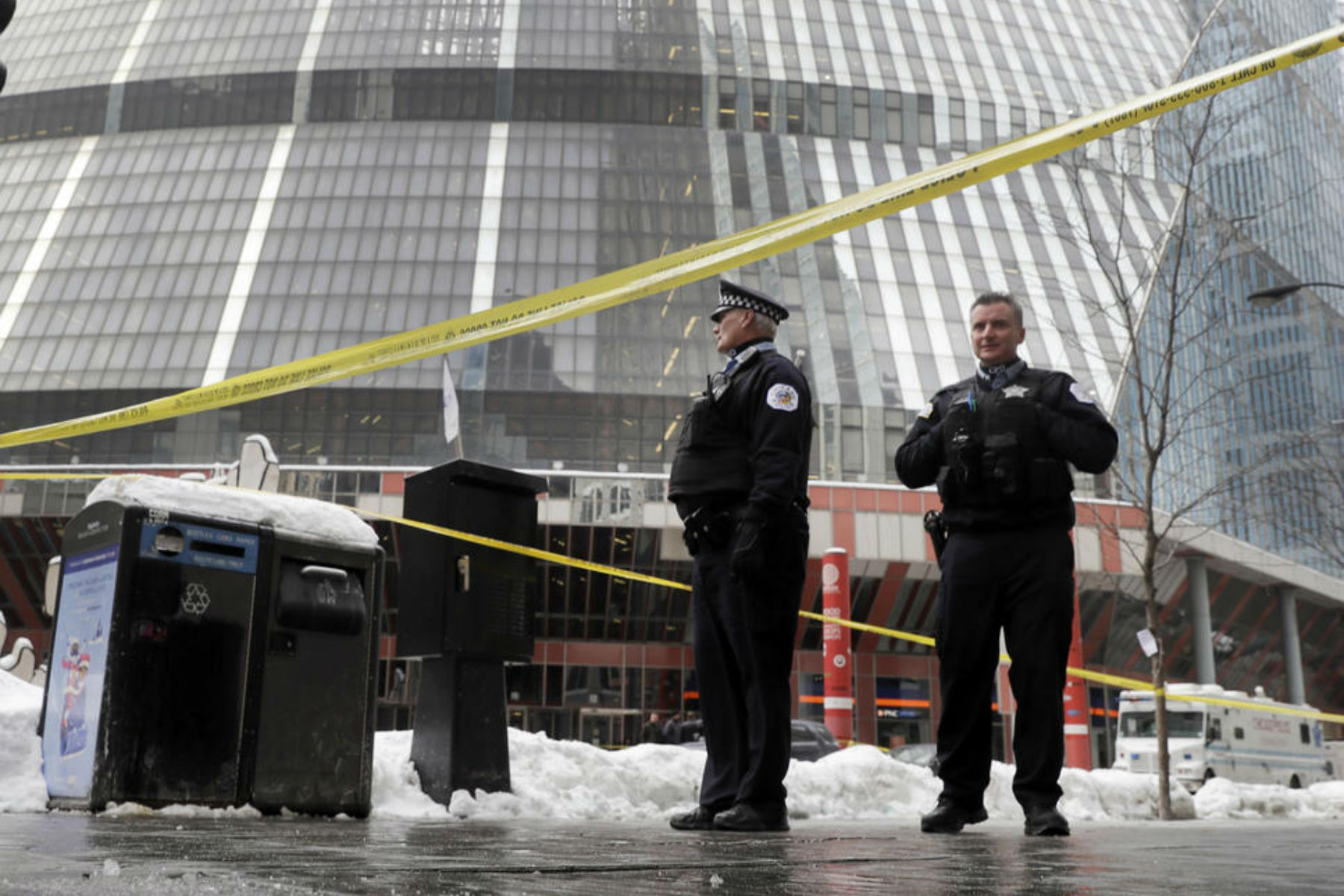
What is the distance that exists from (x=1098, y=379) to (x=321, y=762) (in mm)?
35448

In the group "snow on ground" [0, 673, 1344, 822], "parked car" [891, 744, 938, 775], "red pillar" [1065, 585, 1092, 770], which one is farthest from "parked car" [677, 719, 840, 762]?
"snow on ground" [0, 673, 1344, 822]

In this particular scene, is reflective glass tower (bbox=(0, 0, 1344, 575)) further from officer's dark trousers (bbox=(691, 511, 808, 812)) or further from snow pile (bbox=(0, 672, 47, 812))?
officer's dark trousers (bbox=(691, 511, 808, 812))

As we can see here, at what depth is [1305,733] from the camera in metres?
31.4

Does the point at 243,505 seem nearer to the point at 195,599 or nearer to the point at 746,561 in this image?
the point at 195,599

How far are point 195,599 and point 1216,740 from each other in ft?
87.4

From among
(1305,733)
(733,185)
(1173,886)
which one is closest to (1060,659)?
(1173,886)

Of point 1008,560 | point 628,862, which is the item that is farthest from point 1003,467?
point 628,862

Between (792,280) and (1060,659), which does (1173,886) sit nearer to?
(1060,659)

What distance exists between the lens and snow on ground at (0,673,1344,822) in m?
6.99

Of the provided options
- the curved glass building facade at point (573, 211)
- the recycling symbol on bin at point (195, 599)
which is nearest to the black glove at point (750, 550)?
the recycling symbol on bin at point (195, 599)

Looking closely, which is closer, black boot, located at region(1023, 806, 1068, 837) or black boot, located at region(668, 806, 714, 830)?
black boot, located at region(1023, 806, 1068, 837)

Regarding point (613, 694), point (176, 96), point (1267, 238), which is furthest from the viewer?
point (1267, 238)

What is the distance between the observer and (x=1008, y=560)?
5.25 m

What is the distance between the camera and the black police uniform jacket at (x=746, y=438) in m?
5.22
